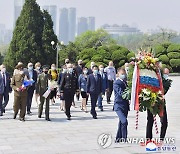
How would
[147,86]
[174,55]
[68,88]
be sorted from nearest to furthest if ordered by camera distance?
[147,86]
[68,88]
[174,55]

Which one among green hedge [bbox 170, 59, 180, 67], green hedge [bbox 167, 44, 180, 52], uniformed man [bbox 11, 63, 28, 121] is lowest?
uniformed man [bbox 11, 63, 28, 121]

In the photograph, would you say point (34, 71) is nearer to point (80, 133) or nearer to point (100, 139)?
point (80, 133)

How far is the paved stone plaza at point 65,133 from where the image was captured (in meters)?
7.21

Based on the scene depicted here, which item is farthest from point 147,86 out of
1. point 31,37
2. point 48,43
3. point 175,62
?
point 31,37

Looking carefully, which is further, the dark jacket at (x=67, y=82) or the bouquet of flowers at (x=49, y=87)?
the dark jacket at (x=67, y=82)

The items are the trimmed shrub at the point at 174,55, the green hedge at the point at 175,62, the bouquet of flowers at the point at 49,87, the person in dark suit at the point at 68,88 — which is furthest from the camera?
the green hedge at the point at 175,62

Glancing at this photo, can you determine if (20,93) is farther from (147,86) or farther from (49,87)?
(147,86)

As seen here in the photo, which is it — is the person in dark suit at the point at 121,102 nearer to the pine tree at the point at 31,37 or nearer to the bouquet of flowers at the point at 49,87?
the bouquet of flowers at the point at 49,87

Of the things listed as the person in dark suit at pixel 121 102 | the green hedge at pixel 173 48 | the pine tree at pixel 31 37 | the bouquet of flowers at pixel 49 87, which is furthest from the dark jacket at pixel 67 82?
the pine tree at pixel 31 37

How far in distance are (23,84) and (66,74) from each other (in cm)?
130

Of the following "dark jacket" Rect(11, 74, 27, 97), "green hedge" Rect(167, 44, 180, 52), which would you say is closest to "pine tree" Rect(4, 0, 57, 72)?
"green hedge" Rect(167, 44, 180, 52)

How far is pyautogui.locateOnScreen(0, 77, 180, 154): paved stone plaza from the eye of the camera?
23.6 ft

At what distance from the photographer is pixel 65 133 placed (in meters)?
8.87

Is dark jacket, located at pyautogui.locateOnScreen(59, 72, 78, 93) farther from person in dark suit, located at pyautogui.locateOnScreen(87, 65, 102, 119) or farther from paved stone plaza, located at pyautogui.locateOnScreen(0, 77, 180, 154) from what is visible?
paved stone plaza, located at pyautogui.locateOnScreen(0, 77, 180, 154)
